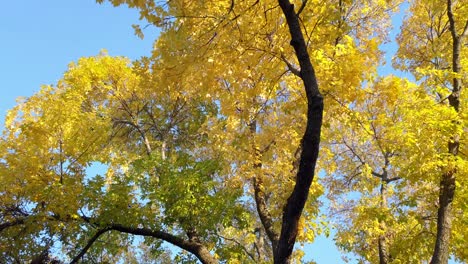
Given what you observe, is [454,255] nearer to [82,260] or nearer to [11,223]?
[82,260]

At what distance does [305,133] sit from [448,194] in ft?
18.5

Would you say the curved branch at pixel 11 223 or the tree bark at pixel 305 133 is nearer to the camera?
the tree bark at pixel 305 133

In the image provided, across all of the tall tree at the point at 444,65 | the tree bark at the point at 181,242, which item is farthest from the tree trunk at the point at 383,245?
the tree bark at the point at 181,242

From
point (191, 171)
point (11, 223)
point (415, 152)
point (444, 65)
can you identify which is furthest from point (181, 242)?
point (444, 65)

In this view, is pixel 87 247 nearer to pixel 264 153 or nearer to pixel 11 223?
pixel 11 223

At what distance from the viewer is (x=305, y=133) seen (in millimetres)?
4926

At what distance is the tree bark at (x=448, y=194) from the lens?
8664 mm

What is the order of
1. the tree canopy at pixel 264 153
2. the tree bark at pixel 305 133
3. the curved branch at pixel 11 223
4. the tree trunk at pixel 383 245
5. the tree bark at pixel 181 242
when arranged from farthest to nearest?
the tree trunk at pixel 383 245, the tree bark at pixel 181 242, the curved branch at pixel 11 223, the tree canopy at pixel 264 153, the tree bark at pixel 305 133

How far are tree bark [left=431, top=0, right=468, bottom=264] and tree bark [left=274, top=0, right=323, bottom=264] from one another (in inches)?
198

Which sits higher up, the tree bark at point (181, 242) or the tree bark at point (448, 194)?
the tree bark at point (448, 194)

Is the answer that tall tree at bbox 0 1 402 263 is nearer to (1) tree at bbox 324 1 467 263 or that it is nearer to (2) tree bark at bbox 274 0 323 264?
(1) tree at bbox 324 1 467 263

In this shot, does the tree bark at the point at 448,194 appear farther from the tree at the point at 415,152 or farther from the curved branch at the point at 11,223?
the curved branch at the point at 11,223

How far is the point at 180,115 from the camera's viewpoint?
16328 mm

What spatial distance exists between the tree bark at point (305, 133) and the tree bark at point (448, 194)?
198 inches
